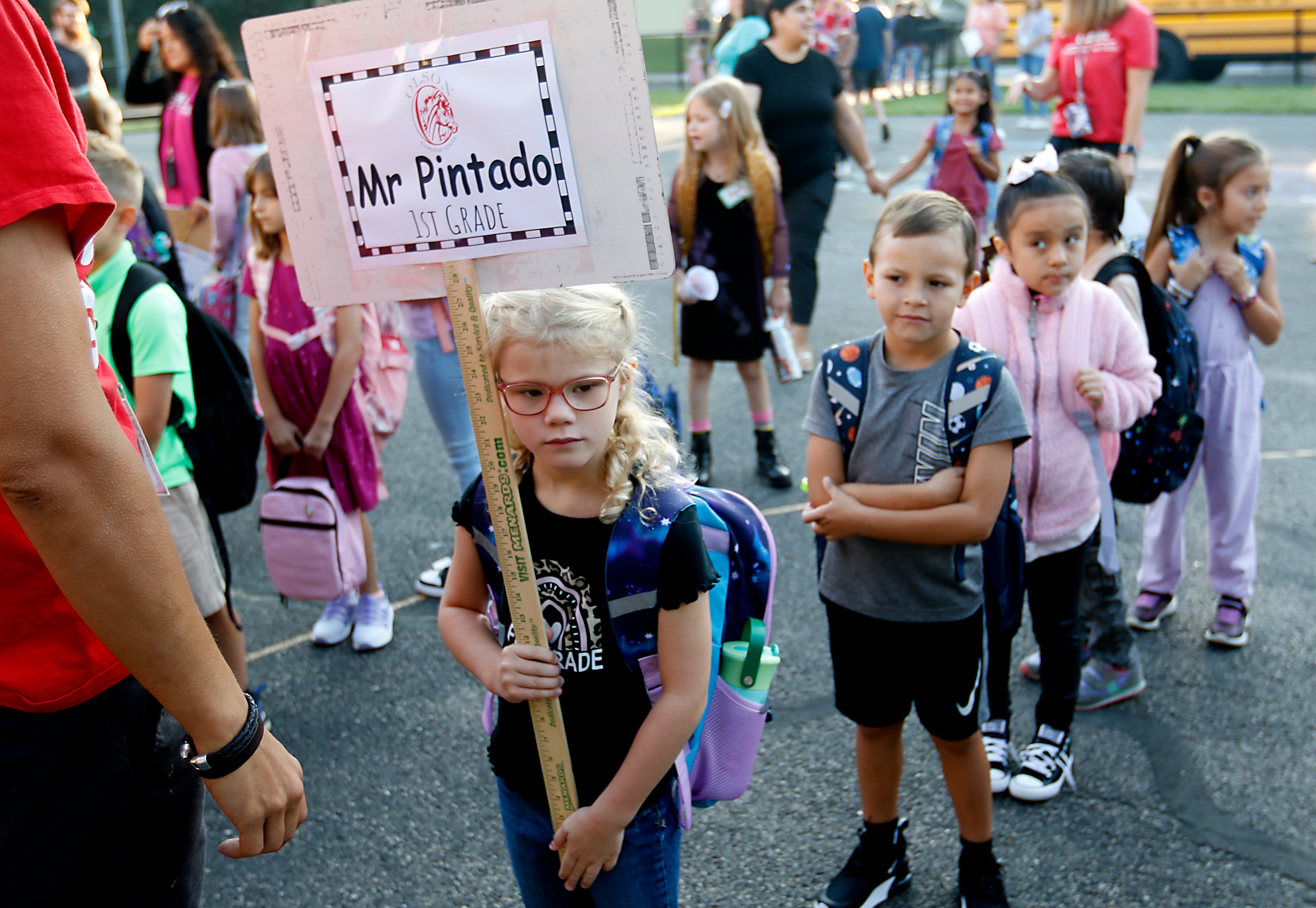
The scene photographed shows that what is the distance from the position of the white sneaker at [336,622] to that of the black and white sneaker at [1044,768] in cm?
229

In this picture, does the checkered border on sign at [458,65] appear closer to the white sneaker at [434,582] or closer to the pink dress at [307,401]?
the pink dress at [307,401]

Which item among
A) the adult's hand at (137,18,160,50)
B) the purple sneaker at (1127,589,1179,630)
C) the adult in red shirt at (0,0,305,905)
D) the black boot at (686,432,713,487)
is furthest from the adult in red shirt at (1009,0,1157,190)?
the adult's hand at (137,18,160,50)

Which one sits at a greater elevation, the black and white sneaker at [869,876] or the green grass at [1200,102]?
the black and white sneaker at [869,876]

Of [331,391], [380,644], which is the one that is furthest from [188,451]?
[380,644]

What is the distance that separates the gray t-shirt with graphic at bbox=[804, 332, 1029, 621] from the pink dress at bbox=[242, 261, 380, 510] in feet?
6.49

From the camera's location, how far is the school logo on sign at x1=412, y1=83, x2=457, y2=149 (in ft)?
5.09

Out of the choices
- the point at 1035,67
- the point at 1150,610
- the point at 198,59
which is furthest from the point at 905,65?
the point at 1150,610

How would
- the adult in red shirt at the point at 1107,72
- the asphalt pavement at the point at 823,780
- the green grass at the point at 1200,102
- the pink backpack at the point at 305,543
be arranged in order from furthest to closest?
the green grass at the point at 1200,102
the adult in red shirt at the point at 1107,72
the pink backpack at the point at 305,543
the asphalt pavement at the point at 823,780

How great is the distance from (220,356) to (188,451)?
11.5 inches

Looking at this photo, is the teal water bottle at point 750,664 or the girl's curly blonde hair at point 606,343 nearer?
the girl's curly blonde hair at point 606,343

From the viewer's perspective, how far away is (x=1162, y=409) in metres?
3.01

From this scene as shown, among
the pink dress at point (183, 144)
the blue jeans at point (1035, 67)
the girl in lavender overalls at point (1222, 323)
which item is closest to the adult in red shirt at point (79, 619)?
the girl in lavender overalls at point (1222, 323)

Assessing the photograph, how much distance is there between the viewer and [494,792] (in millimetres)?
2982

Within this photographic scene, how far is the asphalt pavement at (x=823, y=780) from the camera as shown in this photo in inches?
103
